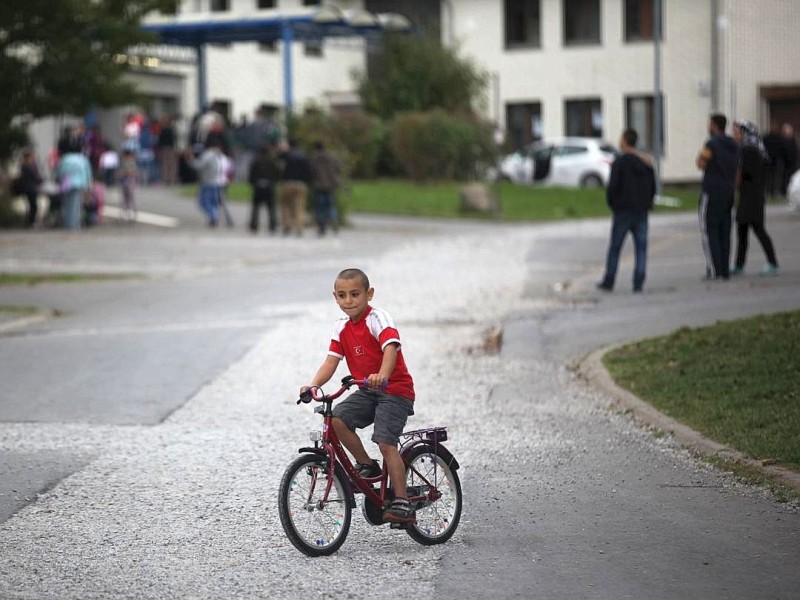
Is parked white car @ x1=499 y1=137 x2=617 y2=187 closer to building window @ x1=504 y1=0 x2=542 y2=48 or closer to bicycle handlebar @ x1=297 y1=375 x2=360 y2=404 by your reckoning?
building window @ x1=504 y1=0 x2=542 y2=48

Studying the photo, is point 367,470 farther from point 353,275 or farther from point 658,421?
point 658,421

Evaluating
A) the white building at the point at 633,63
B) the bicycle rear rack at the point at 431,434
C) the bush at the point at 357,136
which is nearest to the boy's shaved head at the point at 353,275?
the bicycle rear rack at the point at 431,434

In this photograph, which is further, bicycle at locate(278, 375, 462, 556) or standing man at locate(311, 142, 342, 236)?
standing man at locate(311, 142, 342, 236)

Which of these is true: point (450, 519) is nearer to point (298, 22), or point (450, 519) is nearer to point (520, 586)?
point (520, 586)

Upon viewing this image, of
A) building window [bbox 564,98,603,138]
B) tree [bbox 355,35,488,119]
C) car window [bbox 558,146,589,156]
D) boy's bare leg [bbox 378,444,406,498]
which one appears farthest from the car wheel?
boy's bare leg [bbox 378,444,406,498]

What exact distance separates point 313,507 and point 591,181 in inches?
1625

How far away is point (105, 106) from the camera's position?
98.5 ft

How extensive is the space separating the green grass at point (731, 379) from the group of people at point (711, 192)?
4234 millimetres

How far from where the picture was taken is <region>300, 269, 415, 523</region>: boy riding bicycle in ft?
21.9

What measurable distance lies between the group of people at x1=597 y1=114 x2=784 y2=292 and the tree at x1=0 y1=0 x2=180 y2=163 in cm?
1408

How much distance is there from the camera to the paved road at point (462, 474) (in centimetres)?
→ 633

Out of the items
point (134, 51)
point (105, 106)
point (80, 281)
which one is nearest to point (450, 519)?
point (80, 281)

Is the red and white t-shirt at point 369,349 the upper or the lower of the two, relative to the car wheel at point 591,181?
upper

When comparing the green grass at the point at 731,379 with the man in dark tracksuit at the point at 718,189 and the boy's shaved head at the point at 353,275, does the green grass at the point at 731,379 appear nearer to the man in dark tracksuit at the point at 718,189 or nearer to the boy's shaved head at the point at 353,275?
the boy's shaved head at the point at 353,275
